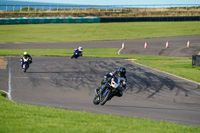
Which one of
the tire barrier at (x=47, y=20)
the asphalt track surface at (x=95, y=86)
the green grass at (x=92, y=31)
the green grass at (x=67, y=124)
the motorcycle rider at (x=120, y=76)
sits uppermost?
the tire barrier at (x=47, y=20)

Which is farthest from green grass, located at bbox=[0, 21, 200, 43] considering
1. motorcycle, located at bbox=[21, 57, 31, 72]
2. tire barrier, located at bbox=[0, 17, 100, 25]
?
motorcycle, located at bbox=[21, 57, 31, 72]

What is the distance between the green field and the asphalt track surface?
191 centimetres

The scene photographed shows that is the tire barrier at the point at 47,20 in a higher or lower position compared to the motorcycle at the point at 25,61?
higher

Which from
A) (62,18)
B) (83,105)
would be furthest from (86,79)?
(62,18)

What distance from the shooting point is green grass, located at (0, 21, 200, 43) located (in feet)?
208

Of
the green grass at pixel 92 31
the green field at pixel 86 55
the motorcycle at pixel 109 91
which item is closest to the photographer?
the green field at pixel 86 55

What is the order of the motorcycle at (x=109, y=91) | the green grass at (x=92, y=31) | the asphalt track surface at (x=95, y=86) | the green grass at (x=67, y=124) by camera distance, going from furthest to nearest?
the green grass at (x=92, y=31) < the asphalt track surface at (x=95, y=86) < the motorcycle at (x=109, y=91) < the green grass at (x=67, y=124)

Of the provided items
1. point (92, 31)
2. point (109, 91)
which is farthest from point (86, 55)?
point (92, 31)

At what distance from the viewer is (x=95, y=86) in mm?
22672

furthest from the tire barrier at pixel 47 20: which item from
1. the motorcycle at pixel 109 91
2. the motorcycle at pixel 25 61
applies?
the motorcycle at pixel 109 91

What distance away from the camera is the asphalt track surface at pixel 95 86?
53.7ft

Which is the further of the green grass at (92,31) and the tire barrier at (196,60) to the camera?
the green grass at (92,31)

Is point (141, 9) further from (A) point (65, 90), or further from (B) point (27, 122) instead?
(B) point (27, 122)

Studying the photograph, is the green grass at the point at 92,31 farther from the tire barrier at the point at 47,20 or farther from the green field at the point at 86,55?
the tire barrier at the point at 47,20
